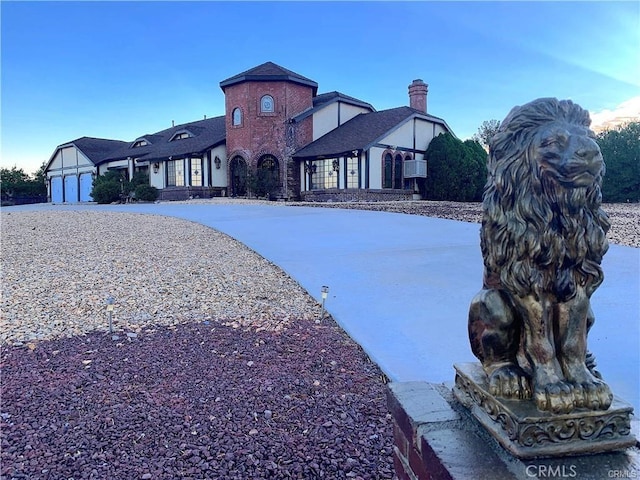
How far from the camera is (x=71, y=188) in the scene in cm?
3659

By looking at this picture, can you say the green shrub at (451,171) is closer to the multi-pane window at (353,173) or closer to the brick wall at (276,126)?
the multi-pane window at (353,173)

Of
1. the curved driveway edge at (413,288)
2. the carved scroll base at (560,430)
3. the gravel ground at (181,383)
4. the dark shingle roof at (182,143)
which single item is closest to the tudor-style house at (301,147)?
the dark shingle roof at (182,143)

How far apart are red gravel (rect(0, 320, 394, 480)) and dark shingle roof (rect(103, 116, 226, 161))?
2407 cm

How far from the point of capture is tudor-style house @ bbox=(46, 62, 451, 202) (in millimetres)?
23250

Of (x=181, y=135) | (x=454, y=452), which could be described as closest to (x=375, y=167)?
(x=181, y=135)

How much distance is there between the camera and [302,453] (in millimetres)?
2396

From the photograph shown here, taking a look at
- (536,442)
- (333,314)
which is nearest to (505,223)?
(536,442)

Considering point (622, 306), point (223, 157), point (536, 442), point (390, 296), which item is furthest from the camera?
point (223, 157)

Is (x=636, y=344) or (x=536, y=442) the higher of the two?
(x=536, y=442)

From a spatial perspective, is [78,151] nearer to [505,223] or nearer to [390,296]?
[390,296]

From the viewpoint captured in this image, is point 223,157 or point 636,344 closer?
point 636,344

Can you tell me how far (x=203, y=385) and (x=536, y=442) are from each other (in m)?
2.28

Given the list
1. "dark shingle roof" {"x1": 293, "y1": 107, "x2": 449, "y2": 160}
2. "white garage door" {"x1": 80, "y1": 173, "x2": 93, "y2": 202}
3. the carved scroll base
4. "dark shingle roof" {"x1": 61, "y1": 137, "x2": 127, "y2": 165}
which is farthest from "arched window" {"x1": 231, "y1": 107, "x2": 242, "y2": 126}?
the carved scroll base

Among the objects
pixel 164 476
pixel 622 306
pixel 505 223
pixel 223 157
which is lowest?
pixel 164 476
